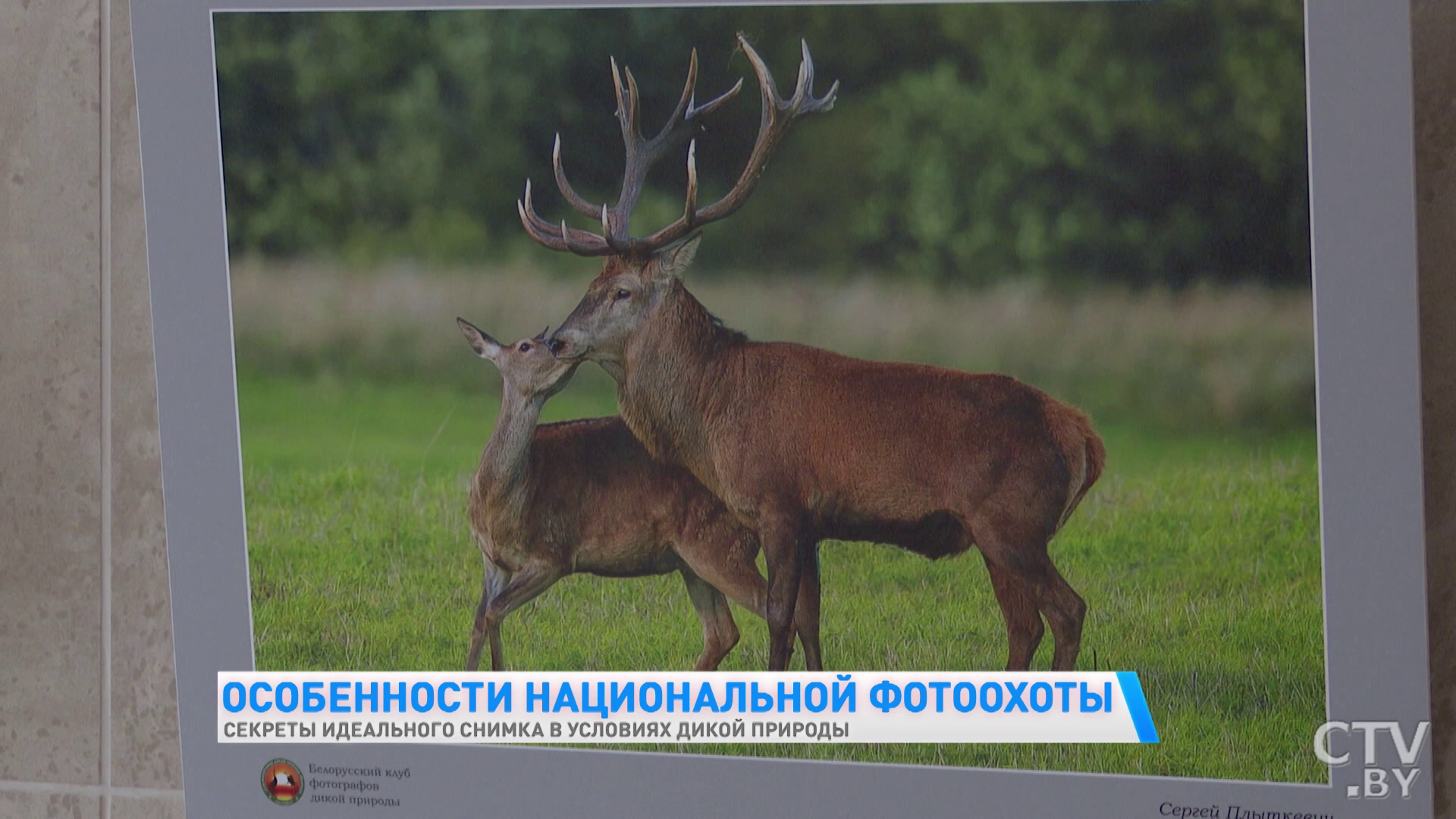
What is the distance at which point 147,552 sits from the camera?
1467mm

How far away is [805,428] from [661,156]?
31cm

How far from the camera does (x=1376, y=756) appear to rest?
1145 mm

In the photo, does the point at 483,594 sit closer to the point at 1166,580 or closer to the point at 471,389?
the point at 471,389

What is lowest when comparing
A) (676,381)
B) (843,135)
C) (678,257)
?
(676,381)

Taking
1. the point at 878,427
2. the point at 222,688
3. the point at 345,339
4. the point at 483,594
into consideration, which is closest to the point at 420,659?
the point at 483,594

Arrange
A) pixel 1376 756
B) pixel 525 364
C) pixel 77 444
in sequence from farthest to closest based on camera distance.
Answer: pixel 77 444, pixel 525 364, pixel 1376 756

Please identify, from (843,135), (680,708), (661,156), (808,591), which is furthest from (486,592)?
(843,135)

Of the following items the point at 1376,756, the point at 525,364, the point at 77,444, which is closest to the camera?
the point at 1376,756

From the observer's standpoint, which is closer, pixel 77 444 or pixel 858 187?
pixel 858 187

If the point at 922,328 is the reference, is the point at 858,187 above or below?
above

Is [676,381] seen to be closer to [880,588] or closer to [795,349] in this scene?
[795,349]

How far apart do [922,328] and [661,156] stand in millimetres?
307

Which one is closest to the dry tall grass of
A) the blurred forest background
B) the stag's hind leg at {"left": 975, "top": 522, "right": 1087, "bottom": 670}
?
the blurred forest background

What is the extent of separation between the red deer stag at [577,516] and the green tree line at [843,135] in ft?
0.51
